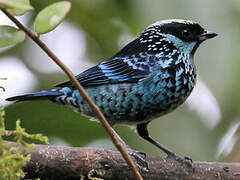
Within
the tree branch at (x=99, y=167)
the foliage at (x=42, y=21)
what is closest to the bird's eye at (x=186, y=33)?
the tree branch at (x=99, y=167)

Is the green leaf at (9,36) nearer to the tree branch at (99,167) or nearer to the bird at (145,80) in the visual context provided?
the tree branch at (99,167)

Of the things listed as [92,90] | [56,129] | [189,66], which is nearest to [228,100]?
[189,66]

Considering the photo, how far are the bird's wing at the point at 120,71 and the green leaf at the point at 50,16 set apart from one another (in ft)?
6.97

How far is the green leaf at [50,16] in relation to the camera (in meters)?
1.52

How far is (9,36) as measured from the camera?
1.58 m

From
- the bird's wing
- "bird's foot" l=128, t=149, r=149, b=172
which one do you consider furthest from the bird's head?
"bird's foot" l=128, t=149, r=149, b=172

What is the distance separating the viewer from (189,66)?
379cm

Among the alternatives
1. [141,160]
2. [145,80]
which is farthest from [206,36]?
[141,160]

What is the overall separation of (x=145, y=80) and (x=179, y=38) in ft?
1.71

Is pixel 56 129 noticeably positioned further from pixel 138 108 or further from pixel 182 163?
pixel 182 163

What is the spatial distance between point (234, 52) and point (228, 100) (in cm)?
55

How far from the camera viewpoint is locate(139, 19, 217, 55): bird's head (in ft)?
12.7

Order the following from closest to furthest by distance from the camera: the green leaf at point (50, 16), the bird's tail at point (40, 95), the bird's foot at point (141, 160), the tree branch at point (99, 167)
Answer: the green leaf at point (50, 16) < the tree branch at point (99, 167) < the bird's foot at point (141, 160) < the bird's tail at point (40, 95)

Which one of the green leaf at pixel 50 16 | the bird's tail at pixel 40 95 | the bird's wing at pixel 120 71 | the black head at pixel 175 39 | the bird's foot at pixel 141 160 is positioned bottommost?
the bird's foot at pixel 141 160
